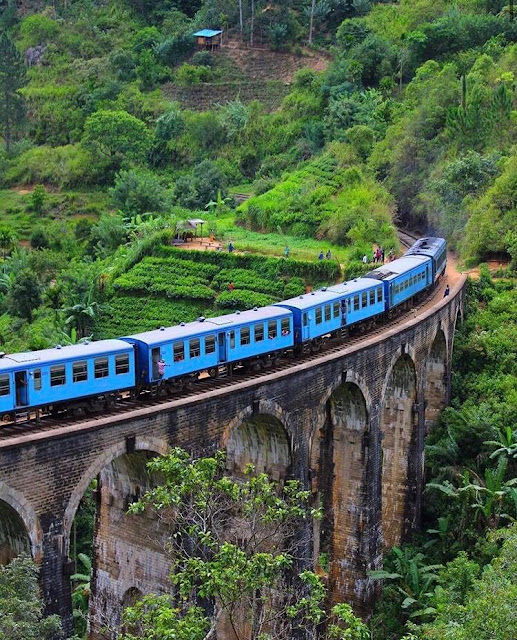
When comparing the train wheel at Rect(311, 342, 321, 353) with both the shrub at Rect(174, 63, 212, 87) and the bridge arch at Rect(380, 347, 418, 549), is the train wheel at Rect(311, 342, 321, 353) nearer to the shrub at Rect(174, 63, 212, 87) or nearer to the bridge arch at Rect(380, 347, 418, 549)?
the bridge arch at Rect(380, 347, 418, 549)

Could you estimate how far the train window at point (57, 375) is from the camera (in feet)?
69.8

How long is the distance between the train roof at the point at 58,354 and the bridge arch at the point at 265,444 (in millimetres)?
3834

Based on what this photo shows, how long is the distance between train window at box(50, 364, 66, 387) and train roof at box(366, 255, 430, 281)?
52.7 ft

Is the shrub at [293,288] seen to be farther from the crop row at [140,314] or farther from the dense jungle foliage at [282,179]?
the crop row at [140,314]

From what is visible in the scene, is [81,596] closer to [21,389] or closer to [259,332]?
[259,332]

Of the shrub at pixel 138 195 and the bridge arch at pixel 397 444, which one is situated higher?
the shrub at pixel 138 195

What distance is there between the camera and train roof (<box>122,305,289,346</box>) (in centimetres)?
2417

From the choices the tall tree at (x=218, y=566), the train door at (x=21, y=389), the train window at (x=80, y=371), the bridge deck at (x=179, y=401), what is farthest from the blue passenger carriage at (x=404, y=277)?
the tall tree at (x=218, y=566)

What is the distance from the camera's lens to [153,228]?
5409 centimetres

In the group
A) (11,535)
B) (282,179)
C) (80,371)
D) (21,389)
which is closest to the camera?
(11,535)

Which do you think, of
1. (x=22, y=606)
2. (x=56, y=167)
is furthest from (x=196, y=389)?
(x=56, y=167)

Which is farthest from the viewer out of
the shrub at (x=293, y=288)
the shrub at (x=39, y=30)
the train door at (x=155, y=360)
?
the shrub at (x=39, y=30)

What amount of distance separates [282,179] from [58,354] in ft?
141

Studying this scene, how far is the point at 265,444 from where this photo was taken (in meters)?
25.8
